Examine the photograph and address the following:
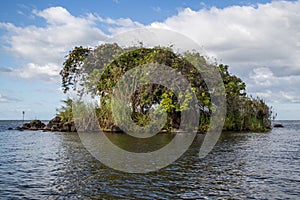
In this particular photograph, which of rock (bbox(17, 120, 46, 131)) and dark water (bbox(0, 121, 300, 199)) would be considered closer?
dark water (bbox(0, 121, 300, 199))

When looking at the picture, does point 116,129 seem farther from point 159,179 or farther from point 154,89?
point 159,179

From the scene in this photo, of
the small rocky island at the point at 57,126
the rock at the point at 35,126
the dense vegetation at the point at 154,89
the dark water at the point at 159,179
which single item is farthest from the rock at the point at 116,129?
the dark water at the point at 159,179

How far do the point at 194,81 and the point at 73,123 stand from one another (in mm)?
17981

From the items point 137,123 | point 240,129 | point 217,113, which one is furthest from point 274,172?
point 240,129

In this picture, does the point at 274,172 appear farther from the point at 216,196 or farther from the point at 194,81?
the point at 194,81

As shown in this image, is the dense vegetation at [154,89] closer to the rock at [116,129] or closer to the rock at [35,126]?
the rock at [116,129]

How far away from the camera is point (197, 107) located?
45219 mm

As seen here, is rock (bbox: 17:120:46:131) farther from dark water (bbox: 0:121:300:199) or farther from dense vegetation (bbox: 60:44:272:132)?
dark water (bbox: 0:121:300:199)

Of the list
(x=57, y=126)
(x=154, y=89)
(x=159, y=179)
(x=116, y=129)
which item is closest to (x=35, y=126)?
(x=57, y=126)

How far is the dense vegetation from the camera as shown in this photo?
4406cm

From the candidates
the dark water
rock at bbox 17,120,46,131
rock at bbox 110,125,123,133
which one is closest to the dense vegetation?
rock at bbox 110,125,123,133

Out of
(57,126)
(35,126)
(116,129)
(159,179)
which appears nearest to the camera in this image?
(159,179)

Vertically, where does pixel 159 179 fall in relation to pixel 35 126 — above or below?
below

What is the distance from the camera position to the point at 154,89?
1769 inches
